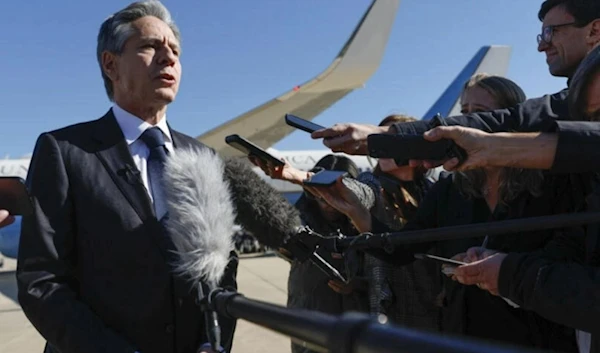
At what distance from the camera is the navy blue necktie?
1.63 metres

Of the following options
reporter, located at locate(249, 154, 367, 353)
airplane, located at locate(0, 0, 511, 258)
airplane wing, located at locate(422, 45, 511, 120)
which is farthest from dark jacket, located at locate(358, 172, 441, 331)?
airplane wing, located at locate(422, 45, 511, 120)

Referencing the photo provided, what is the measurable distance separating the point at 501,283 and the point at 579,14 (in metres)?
1.11

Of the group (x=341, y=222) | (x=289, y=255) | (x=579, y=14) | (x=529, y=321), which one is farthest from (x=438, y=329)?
(x=579, y=14)

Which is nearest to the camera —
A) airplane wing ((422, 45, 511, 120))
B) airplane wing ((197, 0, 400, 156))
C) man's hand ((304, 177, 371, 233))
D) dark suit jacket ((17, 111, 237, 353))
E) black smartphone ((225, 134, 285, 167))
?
dark suit jacket ((17, 111, 237, 353))

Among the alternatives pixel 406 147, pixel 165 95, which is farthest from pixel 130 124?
pixel 406 147

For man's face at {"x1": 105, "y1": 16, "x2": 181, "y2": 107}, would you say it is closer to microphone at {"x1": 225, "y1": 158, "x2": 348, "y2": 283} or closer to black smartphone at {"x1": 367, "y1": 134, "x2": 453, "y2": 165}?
microphone at {"x1": 225, "y1": 158, "x2": 348, "y2": 283}

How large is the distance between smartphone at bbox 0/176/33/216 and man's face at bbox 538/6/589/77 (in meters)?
1.86

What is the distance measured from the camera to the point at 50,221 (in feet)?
5.06

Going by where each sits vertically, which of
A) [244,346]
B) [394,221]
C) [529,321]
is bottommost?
[244,346]

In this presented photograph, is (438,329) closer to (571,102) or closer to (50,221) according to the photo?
(571,102)

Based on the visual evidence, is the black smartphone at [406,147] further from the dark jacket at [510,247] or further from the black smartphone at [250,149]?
the black smartphone at [250,149]

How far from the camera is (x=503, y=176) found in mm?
1984

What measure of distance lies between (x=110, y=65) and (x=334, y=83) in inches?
399

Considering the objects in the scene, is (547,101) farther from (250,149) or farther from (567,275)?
(250,149)
